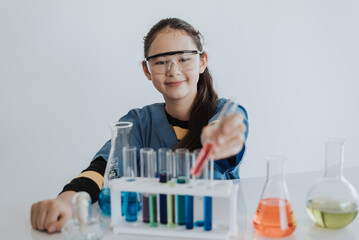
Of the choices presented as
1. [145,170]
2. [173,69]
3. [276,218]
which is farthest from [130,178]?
[173,69]

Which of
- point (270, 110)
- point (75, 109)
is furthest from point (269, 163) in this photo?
point (270, 110)

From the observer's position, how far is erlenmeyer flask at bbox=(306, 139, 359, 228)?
0.99 metres

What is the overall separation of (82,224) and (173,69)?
2.61 feet

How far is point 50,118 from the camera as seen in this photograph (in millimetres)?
2350

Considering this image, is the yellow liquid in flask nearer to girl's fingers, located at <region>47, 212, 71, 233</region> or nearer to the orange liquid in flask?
the orange liquid in flask

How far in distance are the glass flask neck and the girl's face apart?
0.73 metres

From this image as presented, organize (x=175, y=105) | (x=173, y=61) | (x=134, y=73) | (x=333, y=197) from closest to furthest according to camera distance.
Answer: (x=333, y=197)
(x=173, y=61)
(x=175, y=105)
(x=134, y=73)

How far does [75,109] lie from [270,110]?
1.32 metres

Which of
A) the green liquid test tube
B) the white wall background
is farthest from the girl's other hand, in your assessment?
the white wall background

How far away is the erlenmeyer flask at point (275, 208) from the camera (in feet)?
3.17

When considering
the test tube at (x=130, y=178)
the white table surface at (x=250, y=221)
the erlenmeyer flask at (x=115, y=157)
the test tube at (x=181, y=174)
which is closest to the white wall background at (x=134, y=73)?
the white table surface at (x=250, y=221)

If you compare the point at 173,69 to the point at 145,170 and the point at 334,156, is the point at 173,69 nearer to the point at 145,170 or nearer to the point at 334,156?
the point at 145,170

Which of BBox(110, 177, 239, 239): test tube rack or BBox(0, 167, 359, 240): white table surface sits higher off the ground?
BBox(110, 177, 239, 239): test tube rack

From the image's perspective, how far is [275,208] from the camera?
962 millimetres
